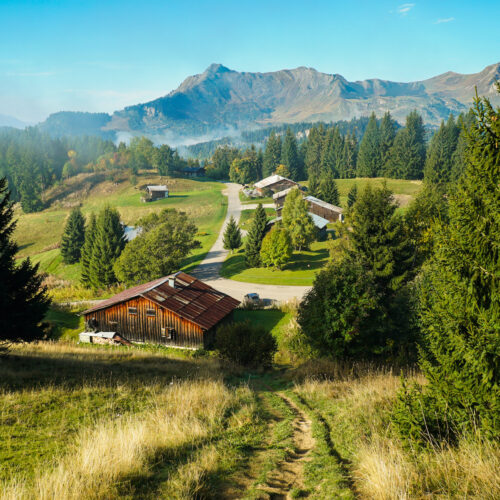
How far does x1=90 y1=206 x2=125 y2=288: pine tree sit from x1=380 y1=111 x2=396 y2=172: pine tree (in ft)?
302

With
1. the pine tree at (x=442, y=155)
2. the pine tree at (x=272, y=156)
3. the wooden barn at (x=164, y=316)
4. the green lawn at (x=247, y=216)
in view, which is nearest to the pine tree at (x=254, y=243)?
the wooden barn at (x=164, y=316)

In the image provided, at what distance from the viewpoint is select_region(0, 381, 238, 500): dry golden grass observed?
5398mm

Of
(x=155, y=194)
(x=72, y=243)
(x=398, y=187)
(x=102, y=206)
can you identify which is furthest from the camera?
(x=155, y=194)

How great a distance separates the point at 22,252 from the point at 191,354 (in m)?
69.6

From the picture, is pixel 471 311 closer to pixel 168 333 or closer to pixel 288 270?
pixel 168 333

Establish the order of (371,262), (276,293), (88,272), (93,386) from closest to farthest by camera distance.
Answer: (93,386) → (371,262) → (276,293) → (88,272)

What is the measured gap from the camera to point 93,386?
12.3m

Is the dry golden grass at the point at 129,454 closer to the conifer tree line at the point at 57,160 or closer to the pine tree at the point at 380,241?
the pine tree at the point at 380,241

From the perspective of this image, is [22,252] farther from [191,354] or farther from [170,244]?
[191,354]

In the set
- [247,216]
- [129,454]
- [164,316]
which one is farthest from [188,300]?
[247,216]

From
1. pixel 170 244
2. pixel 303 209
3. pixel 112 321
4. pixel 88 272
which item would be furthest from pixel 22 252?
pixel 303 209

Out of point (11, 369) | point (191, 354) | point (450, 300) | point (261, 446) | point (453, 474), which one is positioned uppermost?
point (450, 300)

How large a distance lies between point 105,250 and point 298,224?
33439mm

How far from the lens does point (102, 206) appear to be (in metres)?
105
